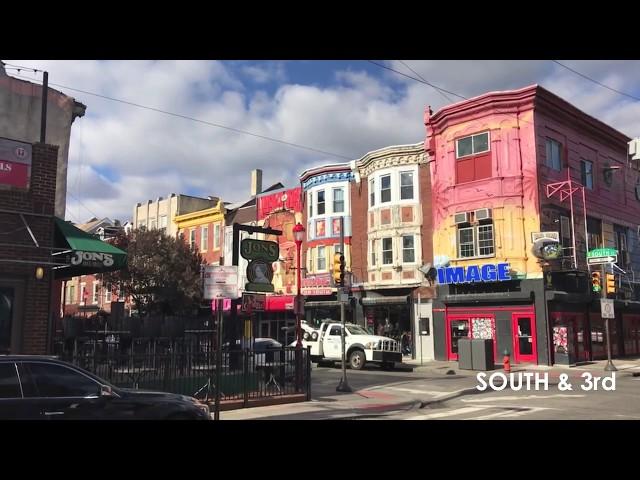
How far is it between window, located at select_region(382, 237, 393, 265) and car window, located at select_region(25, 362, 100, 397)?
26.5 metres

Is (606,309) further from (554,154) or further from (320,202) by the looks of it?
(320,202)

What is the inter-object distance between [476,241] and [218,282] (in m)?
20.9

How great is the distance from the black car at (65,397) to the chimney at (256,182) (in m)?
39.8

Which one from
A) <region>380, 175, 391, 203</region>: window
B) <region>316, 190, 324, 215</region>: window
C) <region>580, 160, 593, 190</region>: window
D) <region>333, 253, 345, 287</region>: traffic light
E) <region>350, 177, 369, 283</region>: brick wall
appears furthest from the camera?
<region>316, 190, 324, 215</region>: window

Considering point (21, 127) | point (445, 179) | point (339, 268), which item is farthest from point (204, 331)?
point (445, 179)

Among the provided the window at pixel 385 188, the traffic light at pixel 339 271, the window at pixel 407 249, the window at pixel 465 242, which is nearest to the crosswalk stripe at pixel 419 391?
the traffic light at pixel 339 271

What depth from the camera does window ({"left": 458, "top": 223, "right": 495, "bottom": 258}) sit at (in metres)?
28.6

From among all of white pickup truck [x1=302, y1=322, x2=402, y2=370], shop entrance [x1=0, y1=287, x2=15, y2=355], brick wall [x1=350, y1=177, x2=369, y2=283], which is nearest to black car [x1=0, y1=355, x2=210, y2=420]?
shop entrance [x1=0, y1=287, x2=15, y2=355]

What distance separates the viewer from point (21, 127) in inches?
675

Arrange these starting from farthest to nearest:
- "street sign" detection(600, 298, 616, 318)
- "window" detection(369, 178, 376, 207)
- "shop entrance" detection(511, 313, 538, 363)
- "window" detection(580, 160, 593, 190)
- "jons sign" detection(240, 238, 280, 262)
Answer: "window" detection(369, 178, 376, 207) → "window" detection(580, 160, 593, 190) → "shop entrance" detection(511, 313, 538, 363) → "street sign" detection(600, 298, 616, 318) → "jons sign" detection(240, 238, 280, 262)

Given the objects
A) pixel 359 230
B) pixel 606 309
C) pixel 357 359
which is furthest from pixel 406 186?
pixel 606 309

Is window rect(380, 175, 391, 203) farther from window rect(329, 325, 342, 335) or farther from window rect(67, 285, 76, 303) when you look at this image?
window rect(67, 285, 76, 303)

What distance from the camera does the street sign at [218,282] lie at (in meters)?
10.2
